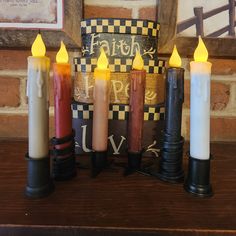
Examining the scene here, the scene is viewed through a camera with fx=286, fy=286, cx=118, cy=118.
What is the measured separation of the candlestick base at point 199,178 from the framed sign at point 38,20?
47 centimetres

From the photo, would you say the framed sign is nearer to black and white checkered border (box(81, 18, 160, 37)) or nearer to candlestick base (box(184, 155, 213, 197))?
black and white checkered border (box(81, 18, 160, 37))

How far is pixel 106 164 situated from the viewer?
55 centimetres

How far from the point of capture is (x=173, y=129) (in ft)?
1.56

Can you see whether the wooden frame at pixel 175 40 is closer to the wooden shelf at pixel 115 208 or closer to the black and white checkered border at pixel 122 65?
the black and white checkered border at pixel 122 65

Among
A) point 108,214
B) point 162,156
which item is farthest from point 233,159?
point 108,214

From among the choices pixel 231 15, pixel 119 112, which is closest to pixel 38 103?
pixel 119 112

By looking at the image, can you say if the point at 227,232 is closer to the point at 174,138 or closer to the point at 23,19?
the point at 174,138

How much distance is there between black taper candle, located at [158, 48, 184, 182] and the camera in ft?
1.51

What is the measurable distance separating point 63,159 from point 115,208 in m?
0.14

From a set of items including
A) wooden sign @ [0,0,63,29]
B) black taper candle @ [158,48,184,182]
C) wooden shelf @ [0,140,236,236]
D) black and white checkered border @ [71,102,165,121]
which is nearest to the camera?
wooden shelf @ [0,140,236,236]

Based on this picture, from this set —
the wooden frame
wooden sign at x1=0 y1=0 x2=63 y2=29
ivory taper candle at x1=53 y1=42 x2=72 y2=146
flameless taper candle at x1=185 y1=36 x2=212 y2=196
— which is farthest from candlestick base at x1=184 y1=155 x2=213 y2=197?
wooden sign at x1=0 y1=0 x2=63 y2=29

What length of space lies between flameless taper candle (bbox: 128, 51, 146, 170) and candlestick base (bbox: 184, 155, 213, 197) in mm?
119

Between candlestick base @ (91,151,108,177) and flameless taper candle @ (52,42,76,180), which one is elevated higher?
flameless taper candle @ (52,42,76,180)

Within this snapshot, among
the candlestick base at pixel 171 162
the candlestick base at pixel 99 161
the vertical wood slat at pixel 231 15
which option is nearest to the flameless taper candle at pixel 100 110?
the candlestick base at pixel 99 161
